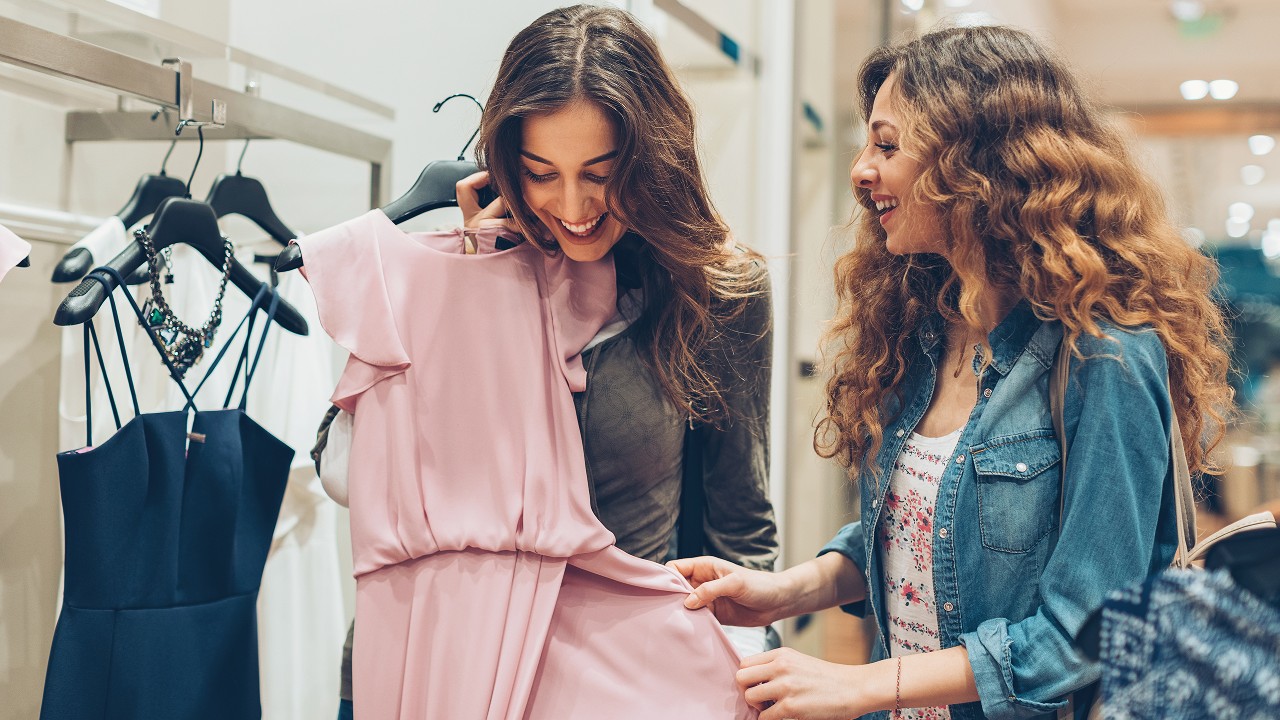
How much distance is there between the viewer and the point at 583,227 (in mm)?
1205

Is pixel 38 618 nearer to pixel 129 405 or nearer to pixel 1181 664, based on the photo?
pixel 129 405

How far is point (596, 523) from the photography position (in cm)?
114

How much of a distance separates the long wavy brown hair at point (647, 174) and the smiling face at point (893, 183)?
0.20 meters

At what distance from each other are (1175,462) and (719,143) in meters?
1.98

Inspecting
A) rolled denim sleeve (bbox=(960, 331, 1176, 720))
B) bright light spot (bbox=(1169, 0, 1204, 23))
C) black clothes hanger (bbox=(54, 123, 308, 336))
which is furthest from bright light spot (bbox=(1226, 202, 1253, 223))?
black clothes hanger (bbox=(54, 123, 308, 336))

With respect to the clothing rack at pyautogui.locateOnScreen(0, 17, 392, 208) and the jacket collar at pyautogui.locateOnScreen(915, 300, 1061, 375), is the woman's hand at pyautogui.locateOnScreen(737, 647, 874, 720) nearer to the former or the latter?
the jacket collar at pyautogui.locateOnScreen(915, 300, 1061, 375)

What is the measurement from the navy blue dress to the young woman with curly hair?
59 cm

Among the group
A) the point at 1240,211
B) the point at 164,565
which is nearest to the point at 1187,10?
the point at 1240,211

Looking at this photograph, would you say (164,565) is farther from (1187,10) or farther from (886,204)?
(1187,10)

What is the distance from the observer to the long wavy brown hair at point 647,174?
1.17 meters

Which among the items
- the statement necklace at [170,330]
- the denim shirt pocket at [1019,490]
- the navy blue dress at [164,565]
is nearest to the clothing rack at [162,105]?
the statement necklace at [170,330]

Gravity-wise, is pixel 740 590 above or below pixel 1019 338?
below


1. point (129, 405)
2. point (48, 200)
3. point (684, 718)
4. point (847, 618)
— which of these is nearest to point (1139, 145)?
point (684, 718)

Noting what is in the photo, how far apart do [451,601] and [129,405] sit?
703 mm
